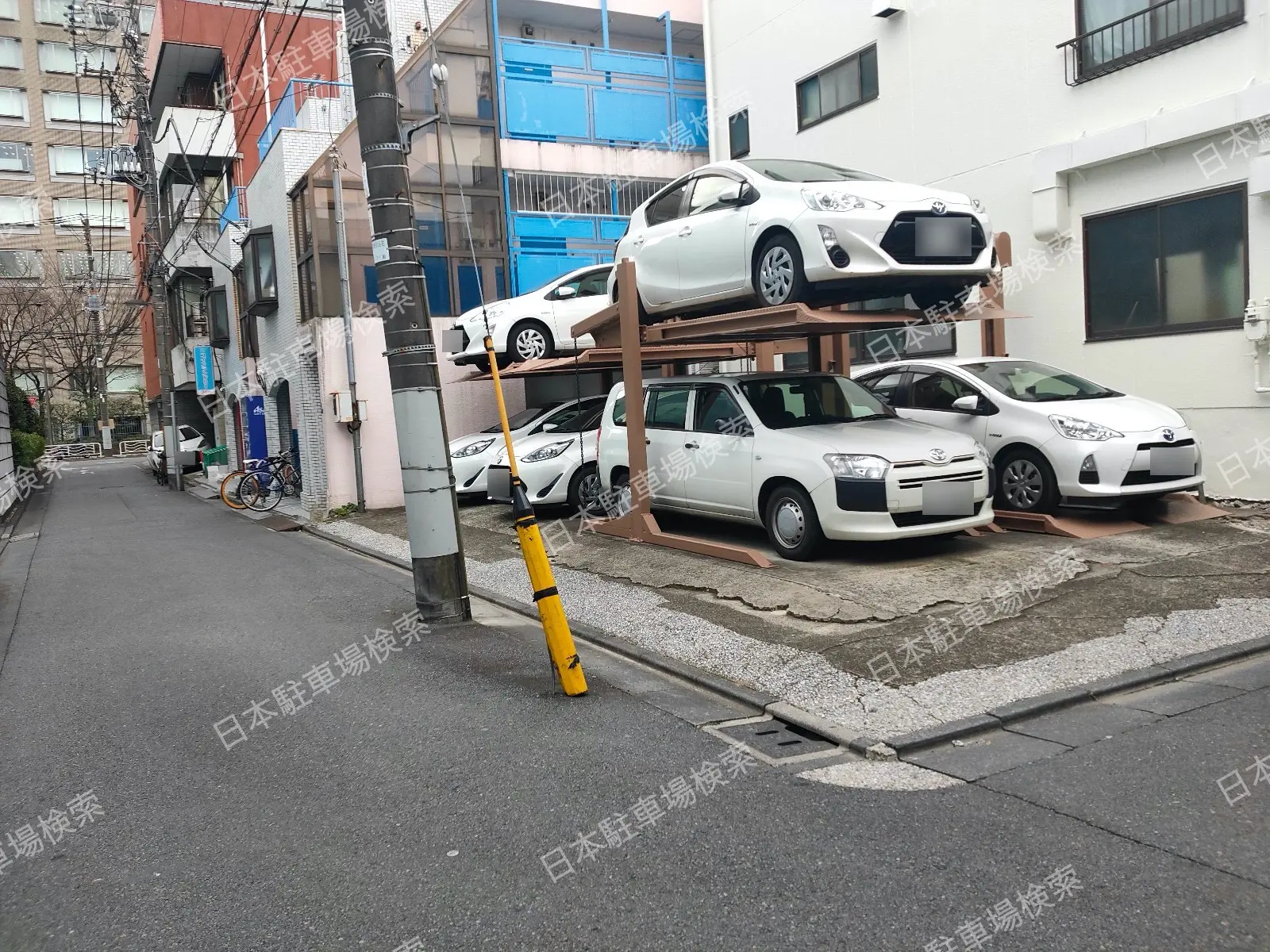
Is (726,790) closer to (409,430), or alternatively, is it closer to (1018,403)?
(409,430)

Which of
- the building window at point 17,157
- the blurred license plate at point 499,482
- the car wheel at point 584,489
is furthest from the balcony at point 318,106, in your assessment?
the building window at point 17,157

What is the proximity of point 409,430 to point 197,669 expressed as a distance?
2230 millimetres

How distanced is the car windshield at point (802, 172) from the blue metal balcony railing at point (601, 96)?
1072cm

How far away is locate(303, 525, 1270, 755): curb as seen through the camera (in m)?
4.74

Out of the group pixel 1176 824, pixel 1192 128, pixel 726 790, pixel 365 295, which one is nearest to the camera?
pixel 1176 824

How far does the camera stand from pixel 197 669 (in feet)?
21.5

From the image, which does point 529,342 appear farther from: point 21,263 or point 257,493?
point 21,263

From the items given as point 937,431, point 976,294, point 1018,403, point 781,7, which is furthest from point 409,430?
point 781,7

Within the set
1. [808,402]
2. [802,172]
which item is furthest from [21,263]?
[808,402]

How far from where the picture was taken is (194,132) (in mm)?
30188

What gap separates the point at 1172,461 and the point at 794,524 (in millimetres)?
3373

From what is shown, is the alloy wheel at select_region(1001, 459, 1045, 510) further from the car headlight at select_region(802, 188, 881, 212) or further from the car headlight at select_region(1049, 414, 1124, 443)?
the car headlight at select_region(802, 188, 881, 212)

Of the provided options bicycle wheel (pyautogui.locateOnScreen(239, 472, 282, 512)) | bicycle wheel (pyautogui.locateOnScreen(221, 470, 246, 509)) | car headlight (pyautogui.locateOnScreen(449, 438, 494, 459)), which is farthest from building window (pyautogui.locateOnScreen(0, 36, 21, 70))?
car headlight (pyautogui.locateOnScreen(449, 438, 494, 459))

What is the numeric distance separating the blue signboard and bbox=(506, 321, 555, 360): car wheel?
16673mm
